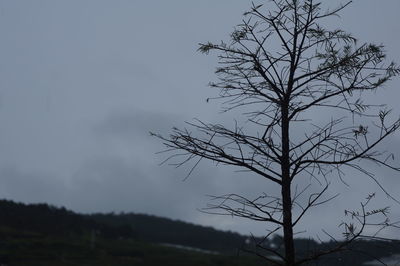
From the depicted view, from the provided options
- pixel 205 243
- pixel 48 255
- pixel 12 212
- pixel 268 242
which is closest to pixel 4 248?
pixel 48 255

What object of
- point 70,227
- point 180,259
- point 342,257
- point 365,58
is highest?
point 70,227

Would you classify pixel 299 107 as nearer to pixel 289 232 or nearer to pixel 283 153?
pixel 283 153

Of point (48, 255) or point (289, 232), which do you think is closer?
point (289, 232)

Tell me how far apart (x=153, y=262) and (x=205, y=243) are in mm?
86664

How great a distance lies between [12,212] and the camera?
157 metres

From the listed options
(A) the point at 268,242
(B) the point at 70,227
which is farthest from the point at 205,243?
(A) the point at 268,242

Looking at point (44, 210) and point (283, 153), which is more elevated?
point (44, 210)

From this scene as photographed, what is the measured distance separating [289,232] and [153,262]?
361 ft

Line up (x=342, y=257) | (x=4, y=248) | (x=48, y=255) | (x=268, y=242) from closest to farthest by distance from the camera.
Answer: (x=342, y=257) → (x=268, y=242) → (x=48, y=255) → (x=4, y=248)

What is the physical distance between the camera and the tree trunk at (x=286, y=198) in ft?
17.1

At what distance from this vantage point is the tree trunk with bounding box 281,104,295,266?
5215mm

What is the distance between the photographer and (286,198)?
538 centimetres

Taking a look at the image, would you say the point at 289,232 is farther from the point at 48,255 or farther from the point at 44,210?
the point at 44,210

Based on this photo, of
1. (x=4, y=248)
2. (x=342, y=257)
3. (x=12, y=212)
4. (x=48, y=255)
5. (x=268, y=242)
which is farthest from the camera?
(x=12, y=212)
